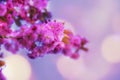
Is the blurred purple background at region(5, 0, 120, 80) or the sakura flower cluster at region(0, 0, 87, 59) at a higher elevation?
the blurred purple background at region(5, 0, 120, 80)

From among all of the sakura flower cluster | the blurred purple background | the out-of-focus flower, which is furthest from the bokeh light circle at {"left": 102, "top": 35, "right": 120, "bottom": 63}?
the out-of-focus flower

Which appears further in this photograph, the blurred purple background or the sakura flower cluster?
the blurred purple background

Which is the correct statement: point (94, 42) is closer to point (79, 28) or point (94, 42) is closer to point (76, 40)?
point (79, 28)

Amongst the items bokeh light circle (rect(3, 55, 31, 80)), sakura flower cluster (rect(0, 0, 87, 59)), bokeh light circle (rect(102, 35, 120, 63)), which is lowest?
sakura flower cluster (rect(0, 0, 87, 59))

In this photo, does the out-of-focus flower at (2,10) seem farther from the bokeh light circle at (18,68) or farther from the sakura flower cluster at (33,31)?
the bokeh light circle at (18,68)

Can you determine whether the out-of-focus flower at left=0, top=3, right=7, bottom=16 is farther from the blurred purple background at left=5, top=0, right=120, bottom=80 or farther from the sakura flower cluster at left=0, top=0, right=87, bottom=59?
the blurred purple background at left=5, top=0, right=120, bottom=80

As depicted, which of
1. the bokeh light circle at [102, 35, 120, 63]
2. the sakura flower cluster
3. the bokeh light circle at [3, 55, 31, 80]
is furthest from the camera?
the bokeh light circle at [102, 35, 120, 63]

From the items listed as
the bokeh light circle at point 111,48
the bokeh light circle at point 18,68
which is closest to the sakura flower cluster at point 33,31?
the bokeh light circle at point 18,68
